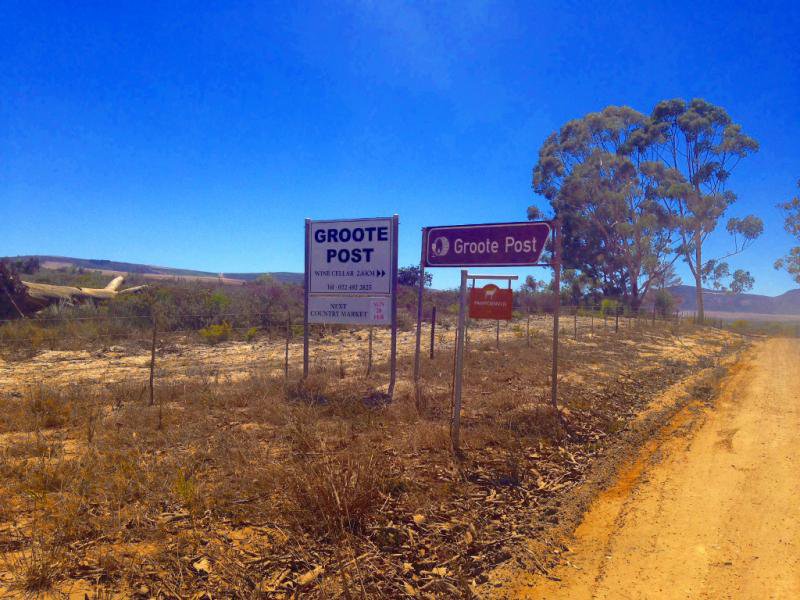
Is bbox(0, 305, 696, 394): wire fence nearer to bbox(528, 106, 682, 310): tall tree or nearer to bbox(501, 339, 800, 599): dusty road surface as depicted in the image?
bbox(501, 339, 800, 599): dusty road surface

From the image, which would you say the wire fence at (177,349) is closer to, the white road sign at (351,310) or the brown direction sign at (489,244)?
the white road sign at (351,310)

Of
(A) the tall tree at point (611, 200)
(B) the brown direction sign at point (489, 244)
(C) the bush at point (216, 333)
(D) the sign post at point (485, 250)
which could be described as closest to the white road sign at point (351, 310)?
(D) the sign post at point (485, 250)

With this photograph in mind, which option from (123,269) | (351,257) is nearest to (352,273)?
(351,257)

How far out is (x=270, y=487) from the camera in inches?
192

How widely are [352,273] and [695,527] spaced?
7153mm

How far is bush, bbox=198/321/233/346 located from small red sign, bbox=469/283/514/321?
11.6 meters

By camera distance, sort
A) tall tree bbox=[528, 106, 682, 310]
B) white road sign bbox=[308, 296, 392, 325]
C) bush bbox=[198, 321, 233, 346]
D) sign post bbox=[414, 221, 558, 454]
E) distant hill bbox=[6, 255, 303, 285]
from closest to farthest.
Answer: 1. sign post bbox=[414, 221, 558, 454]
2. white road sign bbox=[308, 296, 392, 325]
3. bush bbox=[198, 321, 233, 346]
4. tall tree bbox=[528, 106, 682, 310]
5. distant hill bbox=[6, 255, 303, 285]

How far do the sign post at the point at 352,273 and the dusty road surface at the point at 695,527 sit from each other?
16.7ft

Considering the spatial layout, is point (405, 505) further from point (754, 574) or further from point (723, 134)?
point (723, 134)

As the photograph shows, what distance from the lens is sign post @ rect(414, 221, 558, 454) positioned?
22.5 feet

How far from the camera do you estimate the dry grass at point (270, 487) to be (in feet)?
11.8

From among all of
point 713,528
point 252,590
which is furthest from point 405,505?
point 713,528

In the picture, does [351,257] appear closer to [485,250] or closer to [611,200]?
[485,250]

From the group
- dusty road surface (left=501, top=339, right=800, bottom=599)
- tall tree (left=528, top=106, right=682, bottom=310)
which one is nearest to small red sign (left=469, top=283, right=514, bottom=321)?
dusty road surface (left=501, top=339, right=800, bottom=599)
